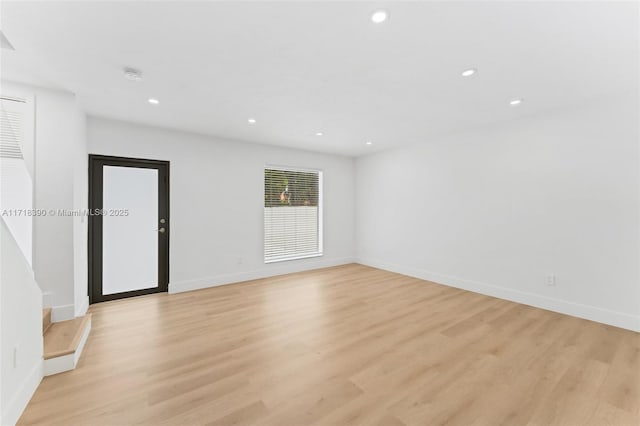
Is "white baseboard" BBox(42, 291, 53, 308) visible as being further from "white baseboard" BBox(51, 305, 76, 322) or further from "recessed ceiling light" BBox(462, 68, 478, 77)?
"recessed ceiling light" BBox(462, 68, 478, 77)

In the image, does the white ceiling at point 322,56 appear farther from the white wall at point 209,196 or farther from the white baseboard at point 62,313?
the white baseboard at point 62,313

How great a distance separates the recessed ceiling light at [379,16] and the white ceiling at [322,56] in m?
0.04

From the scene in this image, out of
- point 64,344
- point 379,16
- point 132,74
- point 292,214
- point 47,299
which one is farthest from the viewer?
point 292,214

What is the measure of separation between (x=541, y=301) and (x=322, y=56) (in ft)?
13.5

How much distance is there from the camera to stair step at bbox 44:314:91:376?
2.14 meters

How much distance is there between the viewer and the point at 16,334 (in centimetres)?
176

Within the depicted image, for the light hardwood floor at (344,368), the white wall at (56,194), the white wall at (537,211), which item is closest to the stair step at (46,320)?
the white wall at (56,194)

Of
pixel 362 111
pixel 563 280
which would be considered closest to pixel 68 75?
pixel 362 111

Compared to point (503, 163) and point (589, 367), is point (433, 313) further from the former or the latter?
point (503, 163)

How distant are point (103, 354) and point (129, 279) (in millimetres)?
1787

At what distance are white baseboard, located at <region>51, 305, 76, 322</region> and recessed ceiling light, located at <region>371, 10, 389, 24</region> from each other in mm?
4031

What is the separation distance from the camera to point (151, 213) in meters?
4.12

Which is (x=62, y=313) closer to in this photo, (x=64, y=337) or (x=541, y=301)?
(x=64, y=337)

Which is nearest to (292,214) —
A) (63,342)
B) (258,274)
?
(258,274)
